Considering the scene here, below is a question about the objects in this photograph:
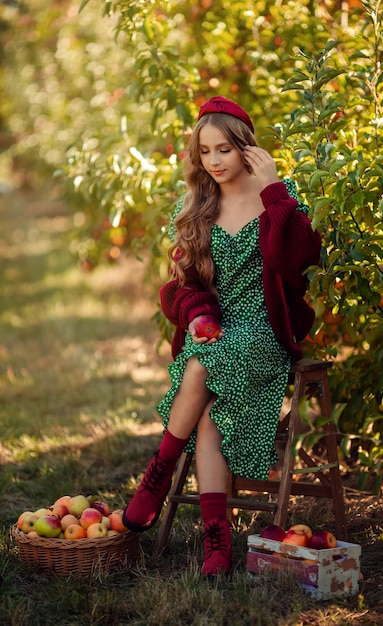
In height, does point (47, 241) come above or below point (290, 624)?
above

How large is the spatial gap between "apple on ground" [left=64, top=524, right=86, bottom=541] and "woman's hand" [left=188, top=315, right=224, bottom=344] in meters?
0.73

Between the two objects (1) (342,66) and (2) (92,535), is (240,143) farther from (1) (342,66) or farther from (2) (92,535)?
(2) (92,535)

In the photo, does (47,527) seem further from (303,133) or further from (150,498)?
(303,133)

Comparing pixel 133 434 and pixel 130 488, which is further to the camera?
pixel 133 434

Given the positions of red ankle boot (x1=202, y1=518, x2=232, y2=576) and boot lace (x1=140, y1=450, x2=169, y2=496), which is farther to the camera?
boot lace (x1=140, y1=450, x2=169, y2=496)

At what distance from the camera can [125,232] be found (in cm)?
710

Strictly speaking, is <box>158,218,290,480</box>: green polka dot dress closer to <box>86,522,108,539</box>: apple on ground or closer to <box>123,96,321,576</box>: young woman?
<box>123,96,321,576</box>: young woman

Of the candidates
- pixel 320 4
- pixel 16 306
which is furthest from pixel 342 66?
pixel 16 306

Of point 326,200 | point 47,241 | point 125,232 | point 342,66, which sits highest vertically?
point 47,241

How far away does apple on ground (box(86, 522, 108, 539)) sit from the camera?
9.93 ft

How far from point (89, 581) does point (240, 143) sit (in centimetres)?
153

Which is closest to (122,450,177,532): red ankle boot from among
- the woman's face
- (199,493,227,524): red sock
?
(199,493,227,524): red sock

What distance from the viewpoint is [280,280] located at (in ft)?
10.0

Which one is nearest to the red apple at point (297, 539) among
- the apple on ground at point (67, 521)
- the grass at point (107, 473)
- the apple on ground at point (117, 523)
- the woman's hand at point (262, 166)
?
the grass at point (107, 473)
